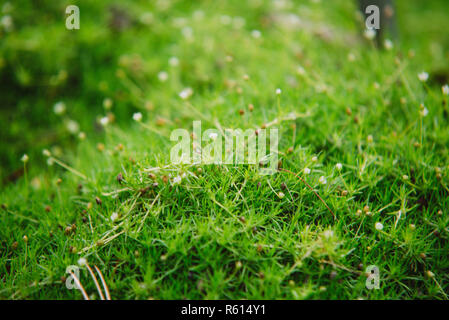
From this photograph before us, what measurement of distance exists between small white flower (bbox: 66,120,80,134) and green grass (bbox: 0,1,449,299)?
0.11 m

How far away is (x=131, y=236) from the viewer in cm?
193

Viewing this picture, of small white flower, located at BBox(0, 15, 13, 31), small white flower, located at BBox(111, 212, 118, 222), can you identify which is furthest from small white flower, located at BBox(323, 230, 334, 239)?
small white flower, located at BBox(0, 15, 13, 31)

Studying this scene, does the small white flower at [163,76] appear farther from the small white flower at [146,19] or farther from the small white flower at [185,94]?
the small white flower at [146,19]

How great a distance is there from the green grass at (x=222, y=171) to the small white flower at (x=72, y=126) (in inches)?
4.4

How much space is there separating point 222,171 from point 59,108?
2210 millimetres

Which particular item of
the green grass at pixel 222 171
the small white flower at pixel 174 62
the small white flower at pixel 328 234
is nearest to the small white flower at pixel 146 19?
the green grass at pixel 222 171

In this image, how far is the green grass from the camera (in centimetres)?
187

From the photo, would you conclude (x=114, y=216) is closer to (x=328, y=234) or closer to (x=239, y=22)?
(x=328, y=234)

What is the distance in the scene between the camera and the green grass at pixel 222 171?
187 centimetres

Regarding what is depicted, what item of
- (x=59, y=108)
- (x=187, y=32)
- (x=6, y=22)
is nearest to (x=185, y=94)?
(x=59, y=108)

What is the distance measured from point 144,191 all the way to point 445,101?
8.50ft

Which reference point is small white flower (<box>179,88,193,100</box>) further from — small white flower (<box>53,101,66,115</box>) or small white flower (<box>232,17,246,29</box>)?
small white flower (<box>232,17,246,29</box>)

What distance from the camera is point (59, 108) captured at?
3289mm

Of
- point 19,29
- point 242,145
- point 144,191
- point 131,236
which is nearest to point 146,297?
point 131,236
